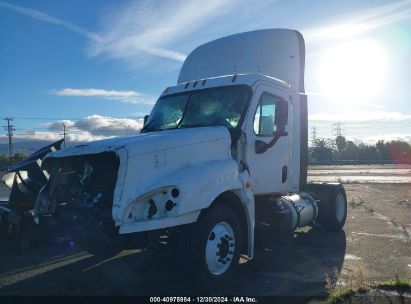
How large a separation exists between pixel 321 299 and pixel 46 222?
359 centimetres

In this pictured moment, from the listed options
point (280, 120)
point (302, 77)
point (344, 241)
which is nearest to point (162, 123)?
point (280, 120)

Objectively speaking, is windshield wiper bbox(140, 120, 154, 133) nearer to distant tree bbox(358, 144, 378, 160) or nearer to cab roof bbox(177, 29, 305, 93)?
cab roof bbox(177, 29, 305, 93)

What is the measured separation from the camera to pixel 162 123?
7.02 metres

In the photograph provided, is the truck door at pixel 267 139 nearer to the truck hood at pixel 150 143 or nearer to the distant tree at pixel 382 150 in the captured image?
the truck hood at pixel 150 143

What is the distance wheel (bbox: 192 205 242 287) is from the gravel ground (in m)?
0.25

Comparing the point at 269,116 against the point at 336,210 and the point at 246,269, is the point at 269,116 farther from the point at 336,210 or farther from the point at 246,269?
the point at 336,210

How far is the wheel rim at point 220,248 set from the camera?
533cm

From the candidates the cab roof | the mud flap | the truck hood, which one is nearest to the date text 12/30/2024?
the truck hood

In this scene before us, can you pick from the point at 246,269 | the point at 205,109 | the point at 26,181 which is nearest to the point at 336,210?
the point at 246,269

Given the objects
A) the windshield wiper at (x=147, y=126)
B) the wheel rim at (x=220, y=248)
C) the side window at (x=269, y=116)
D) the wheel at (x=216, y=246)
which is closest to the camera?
the wheel at (x=216, y=246)

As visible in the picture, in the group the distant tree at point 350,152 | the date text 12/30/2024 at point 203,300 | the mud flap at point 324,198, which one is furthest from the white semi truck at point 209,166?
the distant tree at point 350,152

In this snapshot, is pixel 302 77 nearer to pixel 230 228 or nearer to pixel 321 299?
pixel 230 228

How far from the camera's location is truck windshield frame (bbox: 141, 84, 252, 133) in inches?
255

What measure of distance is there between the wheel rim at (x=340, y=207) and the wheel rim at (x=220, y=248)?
198 inches
